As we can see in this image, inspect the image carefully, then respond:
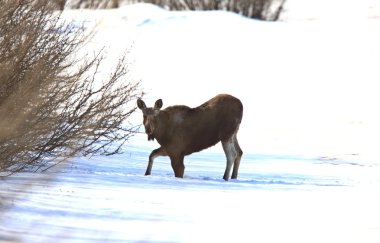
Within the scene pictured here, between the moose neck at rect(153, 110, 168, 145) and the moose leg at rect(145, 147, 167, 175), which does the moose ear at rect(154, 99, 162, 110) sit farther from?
the moose leg at rect(145, 147, 167, 175)

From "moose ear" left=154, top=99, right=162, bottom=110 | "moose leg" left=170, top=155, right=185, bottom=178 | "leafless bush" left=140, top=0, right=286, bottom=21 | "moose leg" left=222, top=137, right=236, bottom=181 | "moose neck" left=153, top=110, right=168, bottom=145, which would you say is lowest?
"moose leg" left=170, top=155, right=185, bottom=178

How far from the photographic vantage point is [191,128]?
15.8 metres

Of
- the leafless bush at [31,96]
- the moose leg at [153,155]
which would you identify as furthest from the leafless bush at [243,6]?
the leafless bush at [31,96]

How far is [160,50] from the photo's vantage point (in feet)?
128

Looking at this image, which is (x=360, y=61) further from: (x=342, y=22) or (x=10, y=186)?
(x=10, y=186)

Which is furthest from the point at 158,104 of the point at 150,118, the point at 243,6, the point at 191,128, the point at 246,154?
the point at 243,6

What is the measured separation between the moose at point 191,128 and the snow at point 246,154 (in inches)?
14.1

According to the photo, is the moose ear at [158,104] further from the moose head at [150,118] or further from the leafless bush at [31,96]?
the leafless bush at [31,96]

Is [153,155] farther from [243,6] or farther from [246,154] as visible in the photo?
[243,6]

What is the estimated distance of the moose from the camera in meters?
15.4

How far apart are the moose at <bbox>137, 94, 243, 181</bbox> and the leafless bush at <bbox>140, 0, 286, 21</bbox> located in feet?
92.1

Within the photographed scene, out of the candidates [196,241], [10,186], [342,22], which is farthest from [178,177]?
[342,22]

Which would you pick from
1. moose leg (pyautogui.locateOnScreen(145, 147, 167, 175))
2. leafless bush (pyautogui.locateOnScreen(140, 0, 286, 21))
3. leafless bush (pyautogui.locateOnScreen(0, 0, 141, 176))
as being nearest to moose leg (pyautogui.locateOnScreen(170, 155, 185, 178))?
moose leg (pyautogui.locateOnScreen(145, 147, 167, 175))

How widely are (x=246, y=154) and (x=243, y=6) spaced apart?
23.3 m
